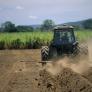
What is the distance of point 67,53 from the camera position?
52.6 ft

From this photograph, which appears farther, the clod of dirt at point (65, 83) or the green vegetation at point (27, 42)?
the green vegetation at point (27, 42)

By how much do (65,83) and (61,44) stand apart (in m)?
5.24

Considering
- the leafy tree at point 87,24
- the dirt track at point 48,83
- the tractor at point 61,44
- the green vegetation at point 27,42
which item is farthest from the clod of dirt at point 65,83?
the leafy tree at point 87,24

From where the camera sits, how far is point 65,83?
35.7 feet

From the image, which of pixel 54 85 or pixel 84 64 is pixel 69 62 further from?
pixel 54 85

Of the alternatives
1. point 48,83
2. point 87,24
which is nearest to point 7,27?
point 87,24

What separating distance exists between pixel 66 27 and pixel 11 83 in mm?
5189

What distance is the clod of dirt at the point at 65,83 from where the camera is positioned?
9.74 metres

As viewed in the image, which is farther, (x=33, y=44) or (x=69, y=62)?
(x=33, y=44)

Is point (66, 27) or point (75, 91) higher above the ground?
point (66, 27)

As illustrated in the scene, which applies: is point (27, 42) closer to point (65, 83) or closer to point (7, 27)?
point (65, 83)

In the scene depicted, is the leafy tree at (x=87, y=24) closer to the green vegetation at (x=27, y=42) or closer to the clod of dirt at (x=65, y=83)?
the green vegetation at (x=27, y=42)

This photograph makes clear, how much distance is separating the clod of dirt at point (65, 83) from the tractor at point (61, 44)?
296 centimetres

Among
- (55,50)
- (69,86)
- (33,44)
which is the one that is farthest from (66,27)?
(33,44)
